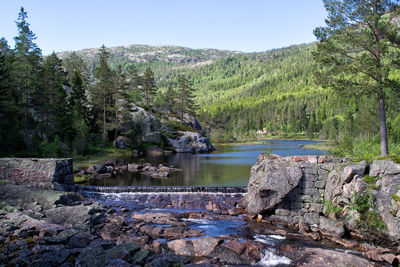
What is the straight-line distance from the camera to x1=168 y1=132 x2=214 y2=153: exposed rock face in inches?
2931

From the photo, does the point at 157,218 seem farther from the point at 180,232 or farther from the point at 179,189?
the point at 179,189

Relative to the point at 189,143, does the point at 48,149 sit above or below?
Answer: above

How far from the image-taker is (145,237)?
16109 mm

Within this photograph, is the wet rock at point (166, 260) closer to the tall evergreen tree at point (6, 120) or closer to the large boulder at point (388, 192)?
the large boulder at point (388, 192)

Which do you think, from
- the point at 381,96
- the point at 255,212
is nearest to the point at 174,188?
the point at 255,212

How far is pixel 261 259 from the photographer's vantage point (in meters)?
14.3

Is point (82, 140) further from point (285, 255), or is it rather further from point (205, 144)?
point (285, 255)

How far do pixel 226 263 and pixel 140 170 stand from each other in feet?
98.9

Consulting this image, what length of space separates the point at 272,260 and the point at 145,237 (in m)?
7.08

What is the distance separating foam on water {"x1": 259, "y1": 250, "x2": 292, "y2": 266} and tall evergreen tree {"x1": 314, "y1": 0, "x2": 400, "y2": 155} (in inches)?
589

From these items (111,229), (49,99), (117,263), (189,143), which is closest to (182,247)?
(117,263)

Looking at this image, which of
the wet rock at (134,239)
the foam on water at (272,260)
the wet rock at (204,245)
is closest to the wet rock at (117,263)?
the wet rock at (134,239)

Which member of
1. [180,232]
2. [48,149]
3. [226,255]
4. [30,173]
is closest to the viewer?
[226,255]

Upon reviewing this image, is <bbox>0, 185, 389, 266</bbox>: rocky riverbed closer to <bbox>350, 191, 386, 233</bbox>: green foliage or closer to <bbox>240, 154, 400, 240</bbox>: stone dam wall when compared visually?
<bbox>240, 154, 400, 240</bbox>: stone dam wall
